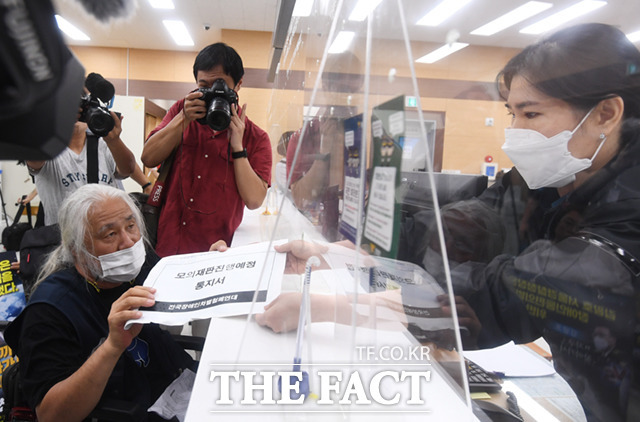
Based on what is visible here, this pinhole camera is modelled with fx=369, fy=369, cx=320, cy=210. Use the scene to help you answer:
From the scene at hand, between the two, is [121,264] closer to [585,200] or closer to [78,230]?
[78,230]

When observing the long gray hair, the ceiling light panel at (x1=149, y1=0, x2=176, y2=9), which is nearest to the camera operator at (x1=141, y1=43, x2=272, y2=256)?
the long gray hair

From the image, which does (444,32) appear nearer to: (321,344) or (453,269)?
(453,269)

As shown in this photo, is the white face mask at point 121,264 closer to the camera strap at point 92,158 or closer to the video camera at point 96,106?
the video camera at point 96,106

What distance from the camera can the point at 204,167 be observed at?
1.50m

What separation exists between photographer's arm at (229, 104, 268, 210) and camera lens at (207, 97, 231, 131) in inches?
2.5

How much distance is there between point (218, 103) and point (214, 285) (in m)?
0.85

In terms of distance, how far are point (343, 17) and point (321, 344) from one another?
0.54 meters

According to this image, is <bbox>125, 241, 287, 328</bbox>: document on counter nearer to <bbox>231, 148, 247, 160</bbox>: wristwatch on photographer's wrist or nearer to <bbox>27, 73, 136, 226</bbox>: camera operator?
<bbox>231, 148, 247, 160</bbox>: wristwatch on photographer's wrist

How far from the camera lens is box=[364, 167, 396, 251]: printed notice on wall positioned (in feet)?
1.31

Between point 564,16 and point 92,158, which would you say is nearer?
point 564,16

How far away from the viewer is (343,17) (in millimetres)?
531

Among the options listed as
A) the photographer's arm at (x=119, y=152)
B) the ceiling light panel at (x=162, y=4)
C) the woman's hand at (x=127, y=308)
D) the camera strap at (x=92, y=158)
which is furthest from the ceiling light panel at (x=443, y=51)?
the ceiling light panel at (x=162, y=4)

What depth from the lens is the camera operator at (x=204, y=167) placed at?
4.78 ft

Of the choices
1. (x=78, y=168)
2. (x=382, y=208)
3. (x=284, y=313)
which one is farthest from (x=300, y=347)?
(x=78, y=168)
